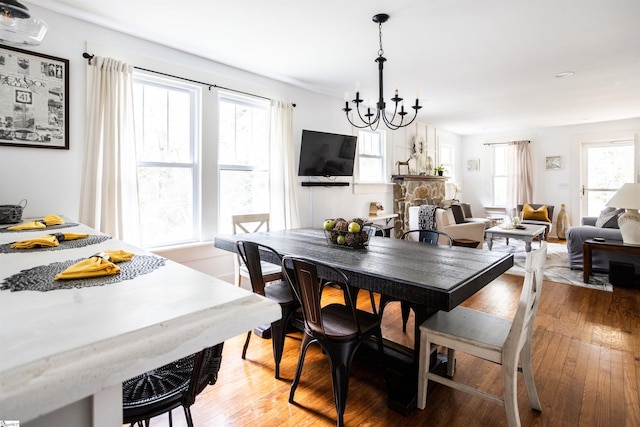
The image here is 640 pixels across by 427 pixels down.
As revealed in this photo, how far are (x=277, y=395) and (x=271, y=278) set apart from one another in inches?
37.6

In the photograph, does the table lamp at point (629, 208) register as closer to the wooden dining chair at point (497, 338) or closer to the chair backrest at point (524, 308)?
the wooden dining chair at point (497, 338)

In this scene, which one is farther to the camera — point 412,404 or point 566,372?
point 566,372

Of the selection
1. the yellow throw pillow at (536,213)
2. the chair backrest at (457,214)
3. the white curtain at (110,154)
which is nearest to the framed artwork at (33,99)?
the white curtain at (110,154)

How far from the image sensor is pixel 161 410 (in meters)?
1.00

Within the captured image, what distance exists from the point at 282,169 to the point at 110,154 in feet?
6.33

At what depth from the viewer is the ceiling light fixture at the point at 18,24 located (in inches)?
57.8

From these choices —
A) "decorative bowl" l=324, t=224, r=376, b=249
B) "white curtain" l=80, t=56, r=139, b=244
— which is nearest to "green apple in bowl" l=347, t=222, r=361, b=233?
"decorative bowl" l=324, t=224, r=376, b=249

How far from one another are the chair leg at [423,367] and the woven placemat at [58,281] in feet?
4.47

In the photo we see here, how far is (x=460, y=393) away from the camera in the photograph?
2045 mm

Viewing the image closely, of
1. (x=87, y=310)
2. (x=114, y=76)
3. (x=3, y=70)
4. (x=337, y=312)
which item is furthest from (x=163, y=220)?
(x=87, y=310)

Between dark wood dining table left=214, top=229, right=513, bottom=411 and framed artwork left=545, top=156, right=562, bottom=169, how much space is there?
7.17m

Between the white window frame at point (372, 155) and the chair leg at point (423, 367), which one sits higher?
the white window frame at point (372, 155)

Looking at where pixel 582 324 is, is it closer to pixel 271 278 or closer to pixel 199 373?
pixel 271 278

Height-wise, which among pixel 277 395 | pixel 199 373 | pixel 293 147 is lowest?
pixel 277 395
